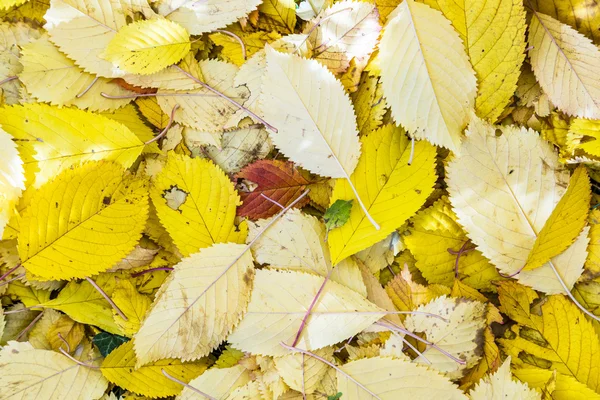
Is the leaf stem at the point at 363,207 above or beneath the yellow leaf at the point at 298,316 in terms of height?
above

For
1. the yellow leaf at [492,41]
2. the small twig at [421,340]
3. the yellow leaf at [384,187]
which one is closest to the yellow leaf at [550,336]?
the small twig at [421,340]

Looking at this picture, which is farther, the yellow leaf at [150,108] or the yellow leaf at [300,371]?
the yellow leaf at [150,108]

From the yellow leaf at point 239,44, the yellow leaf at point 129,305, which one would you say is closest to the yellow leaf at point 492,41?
the yellow leaf at point 239,44

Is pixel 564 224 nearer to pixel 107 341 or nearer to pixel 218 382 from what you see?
pixel 218 382

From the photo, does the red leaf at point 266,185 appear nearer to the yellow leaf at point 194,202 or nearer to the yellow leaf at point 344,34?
the yellow leaf at point 194,202

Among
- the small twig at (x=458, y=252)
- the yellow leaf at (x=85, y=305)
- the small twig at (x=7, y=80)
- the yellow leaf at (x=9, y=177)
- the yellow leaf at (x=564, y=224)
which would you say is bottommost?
the yellow leaf at (x=85, y=305)

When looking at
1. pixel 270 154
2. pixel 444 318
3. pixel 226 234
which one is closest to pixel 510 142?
pixel 444 318
